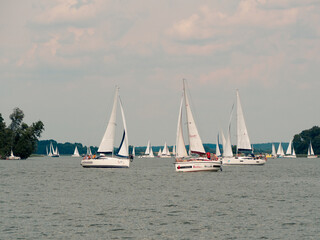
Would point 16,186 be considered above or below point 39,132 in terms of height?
below

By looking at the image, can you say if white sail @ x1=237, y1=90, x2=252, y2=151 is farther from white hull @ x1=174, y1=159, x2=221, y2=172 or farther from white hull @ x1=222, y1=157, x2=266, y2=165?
white hull @ x1=174, y1=159, x2=221, y2=172

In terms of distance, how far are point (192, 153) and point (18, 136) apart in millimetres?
119509

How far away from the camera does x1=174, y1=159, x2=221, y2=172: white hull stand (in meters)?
78.8

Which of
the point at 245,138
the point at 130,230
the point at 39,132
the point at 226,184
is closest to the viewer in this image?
the point at 130,230

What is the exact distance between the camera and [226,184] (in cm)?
6700

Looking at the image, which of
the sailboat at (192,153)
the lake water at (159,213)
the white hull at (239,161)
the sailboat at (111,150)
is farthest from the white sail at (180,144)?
the white hull at (239,161)

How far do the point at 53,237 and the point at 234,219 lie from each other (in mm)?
12602

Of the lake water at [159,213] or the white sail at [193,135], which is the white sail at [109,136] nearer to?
the white sail at [193,135]

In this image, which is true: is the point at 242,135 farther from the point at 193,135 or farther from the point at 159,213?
the point at 159,213

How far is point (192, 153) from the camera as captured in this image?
82.4 metres

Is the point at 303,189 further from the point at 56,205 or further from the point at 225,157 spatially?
the point at 225,157

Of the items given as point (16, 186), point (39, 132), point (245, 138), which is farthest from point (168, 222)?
point (39, 132)

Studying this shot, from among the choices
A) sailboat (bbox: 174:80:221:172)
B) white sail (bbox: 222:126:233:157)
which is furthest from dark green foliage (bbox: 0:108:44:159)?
sailboat (bbox: 174:80:221:172)

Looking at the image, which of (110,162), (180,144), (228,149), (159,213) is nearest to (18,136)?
(228,149)
